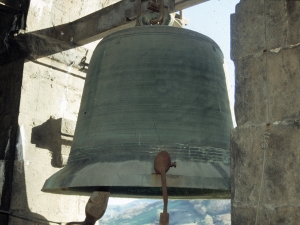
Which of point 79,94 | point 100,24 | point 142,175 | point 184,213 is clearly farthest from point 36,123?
point 184,213

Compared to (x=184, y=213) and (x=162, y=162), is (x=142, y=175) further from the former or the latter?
(x=184, y=213)

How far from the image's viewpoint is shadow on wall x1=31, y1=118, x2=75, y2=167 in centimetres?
331

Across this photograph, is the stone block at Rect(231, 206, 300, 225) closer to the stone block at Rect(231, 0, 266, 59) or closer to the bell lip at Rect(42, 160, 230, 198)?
the bell lip at Rect(42, 160, 230, 198)

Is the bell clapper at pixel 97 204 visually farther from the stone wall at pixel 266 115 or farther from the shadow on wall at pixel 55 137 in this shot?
the shadow on wall at pixel 55 137

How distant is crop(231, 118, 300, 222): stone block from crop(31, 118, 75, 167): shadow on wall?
5.81 feet

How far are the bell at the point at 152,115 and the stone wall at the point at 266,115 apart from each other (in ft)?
0.90

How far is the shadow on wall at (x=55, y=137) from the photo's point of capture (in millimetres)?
3314

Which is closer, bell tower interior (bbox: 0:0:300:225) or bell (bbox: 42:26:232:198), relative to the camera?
A: bell tower interior (bbox: 0:0:300:225)

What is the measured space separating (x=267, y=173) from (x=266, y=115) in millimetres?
183

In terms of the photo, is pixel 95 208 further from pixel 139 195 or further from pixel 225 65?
pixel 225 65

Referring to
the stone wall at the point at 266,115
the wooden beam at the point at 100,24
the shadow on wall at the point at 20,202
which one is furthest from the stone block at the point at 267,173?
the shadow on wall at the point at 20,202

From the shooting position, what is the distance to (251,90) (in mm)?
1739

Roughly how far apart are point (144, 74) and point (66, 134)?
129cm

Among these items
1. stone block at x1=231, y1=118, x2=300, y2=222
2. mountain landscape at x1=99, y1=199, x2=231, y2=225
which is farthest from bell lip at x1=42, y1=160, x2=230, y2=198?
mountain landscape at x1=99, y1=199, x2=231, y2=225
